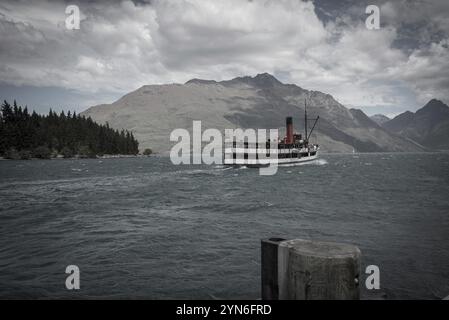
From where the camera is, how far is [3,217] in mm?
23906

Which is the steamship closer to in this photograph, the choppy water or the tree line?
the choppy water

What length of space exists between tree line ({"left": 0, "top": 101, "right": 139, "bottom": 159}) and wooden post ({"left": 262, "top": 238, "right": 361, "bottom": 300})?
158 m

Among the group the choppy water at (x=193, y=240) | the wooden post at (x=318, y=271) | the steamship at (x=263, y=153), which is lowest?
the choppy water at (x=193, y=240)

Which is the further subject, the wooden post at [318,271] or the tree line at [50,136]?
the tree line at [50,136]

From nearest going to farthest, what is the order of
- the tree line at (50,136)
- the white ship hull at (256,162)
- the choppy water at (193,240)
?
the choppy water at (193,240) < the white ship hull at (256,162) < the tree line at (50,136)

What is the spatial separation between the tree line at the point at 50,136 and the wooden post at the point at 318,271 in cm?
15819

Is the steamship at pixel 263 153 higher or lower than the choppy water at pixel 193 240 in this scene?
higher

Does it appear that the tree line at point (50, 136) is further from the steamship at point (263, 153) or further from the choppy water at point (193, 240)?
the choppy water at point (193, 240)

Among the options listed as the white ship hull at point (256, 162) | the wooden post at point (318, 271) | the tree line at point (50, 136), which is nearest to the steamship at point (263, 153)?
the white ship hull at point (256, 162)

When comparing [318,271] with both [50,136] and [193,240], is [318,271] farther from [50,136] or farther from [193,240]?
[50,136]

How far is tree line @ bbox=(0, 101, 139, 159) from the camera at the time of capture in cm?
13650

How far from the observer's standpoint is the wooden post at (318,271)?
505 centimetres
